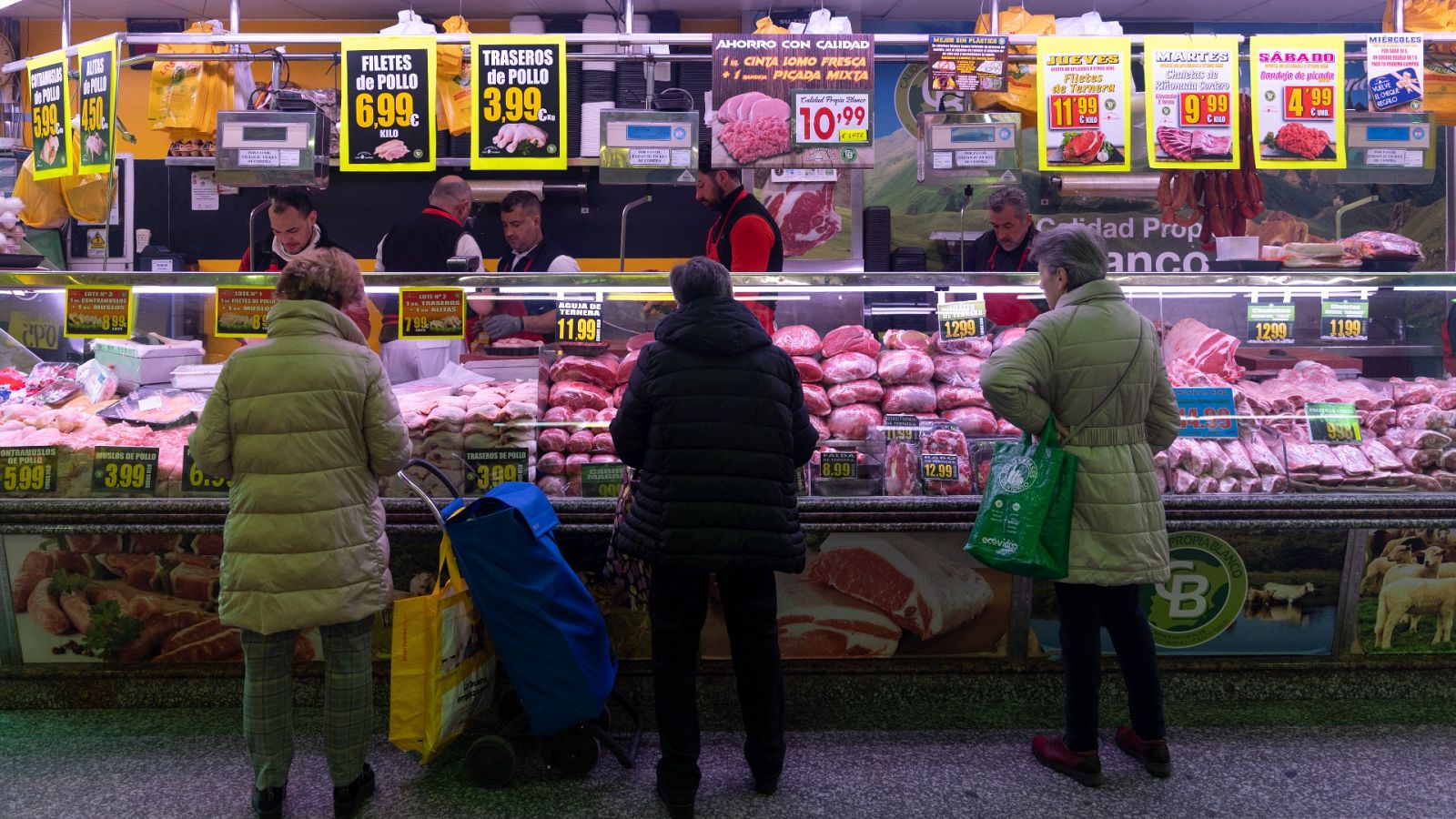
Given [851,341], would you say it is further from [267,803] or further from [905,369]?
[267,803]

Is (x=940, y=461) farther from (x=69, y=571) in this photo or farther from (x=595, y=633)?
(x=69, y=571)

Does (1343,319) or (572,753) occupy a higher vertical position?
(1343,319)

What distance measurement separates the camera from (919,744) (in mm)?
3600

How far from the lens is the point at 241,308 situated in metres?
3.89

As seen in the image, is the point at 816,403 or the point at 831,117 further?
the point at 831,117

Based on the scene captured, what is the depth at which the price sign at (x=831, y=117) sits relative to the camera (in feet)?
13.6

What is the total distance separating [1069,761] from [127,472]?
3.39 meters

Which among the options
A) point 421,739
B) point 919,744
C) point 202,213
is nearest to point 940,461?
point 919,744

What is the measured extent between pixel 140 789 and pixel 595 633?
1.52 m

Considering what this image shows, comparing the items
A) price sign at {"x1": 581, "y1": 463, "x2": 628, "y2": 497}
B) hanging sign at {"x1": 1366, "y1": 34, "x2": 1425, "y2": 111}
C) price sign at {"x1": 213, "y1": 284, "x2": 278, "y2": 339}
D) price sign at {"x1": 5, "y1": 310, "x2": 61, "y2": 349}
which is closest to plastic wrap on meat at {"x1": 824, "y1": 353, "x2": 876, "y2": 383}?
price sign at {"x1": 581, "y1": 463, "x2": 628, "y2": 497}

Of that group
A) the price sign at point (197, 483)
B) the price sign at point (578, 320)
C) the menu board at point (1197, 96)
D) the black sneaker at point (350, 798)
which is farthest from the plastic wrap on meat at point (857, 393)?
the price sign at point (197, 483)

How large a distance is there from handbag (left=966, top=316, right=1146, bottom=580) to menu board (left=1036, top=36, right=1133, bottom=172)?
1.19m

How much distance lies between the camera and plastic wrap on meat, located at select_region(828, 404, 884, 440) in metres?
3.78

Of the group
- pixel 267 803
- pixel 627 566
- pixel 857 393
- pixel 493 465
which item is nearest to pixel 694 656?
pixel 627 566
